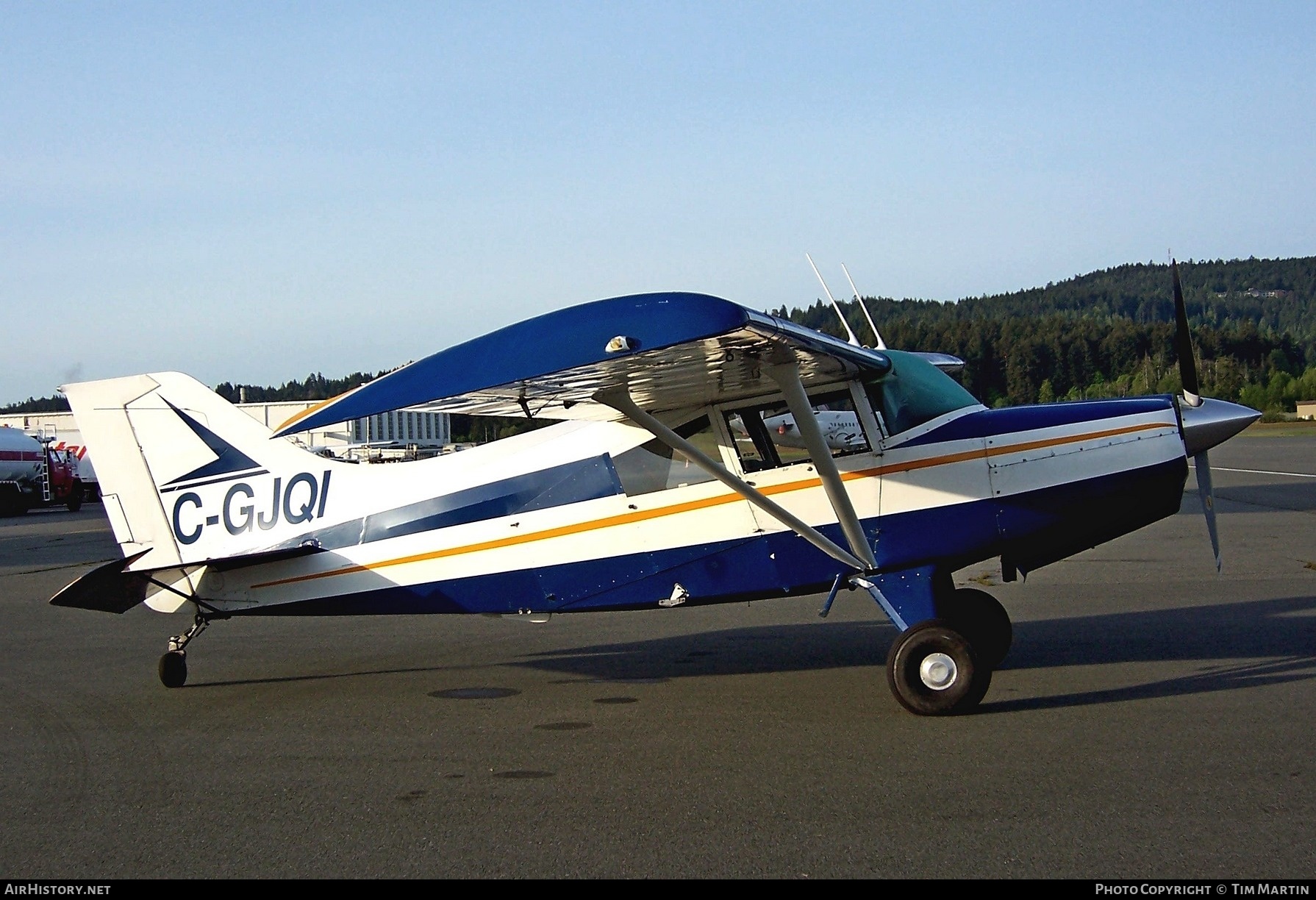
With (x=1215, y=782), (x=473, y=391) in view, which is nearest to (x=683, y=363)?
(x=473, y=391)

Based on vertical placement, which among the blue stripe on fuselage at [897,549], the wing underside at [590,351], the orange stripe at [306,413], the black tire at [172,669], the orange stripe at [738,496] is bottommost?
the black tire at [172,669]

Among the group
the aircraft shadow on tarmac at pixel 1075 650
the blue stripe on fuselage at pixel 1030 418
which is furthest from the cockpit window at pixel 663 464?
the aircraft shadow on tarmac at pixel 1075 650

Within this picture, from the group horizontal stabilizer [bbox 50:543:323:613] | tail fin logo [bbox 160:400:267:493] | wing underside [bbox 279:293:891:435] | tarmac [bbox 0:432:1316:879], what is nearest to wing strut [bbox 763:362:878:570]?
wing underside [bbox 279:293:891:435]

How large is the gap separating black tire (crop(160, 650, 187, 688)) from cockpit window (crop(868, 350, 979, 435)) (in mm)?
5254

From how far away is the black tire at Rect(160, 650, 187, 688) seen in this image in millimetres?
7750

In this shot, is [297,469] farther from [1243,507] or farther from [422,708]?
[1243,507]

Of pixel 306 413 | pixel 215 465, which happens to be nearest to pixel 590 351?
pixel 306 413

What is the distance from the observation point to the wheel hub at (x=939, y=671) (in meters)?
6.37

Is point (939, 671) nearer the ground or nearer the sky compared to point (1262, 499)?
nearer the sky

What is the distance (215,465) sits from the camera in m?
8.01

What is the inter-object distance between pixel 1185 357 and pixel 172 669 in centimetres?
755

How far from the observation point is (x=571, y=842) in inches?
171

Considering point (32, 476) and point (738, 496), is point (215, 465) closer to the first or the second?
point (738, 496)

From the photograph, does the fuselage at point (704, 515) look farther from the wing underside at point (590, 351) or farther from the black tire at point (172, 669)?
the wing underside at point (590, 351)
